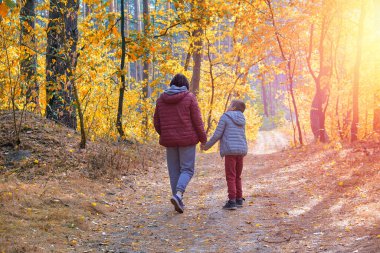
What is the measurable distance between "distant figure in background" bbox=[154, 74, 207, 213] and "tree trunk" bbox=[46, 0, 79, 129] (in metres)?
3.05

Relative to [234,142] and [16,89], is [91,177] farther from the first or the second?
[234,142]

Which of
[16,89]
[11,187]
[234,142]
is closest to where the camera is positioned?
[11,187]

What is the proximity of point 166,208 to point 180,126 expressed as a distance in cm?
158

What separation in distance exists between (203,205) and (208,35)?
13.5 m

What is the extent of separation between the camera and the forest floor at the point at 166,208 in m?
4.65

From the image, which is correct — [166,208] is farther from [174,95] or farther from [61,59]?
[61,59]

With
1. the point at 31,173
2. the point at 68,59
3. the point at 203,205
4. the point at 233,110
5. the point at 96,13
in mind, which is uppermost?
the point at 96,13

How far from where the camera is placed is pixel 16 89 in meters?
7.69

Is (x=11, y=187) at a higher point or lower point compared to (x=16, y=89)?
lower

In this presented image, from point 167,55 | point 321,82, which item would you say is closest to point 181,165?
point 167,55

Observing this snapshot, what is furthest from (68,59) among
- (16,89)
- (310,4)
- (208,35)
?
(208,35)

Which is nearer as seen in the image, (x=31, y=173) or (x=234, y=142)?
(x=234, y=142)

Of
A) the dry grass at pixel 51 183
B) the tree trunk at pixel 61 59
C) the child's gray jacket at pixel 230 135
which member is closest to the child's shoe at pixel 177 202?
the child's gray jacket at pixel 230 135

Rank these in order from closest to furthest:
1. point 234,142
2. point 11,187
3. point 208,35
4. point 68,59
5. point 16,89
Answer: point 11,187 → point 234,142 → point 16,89 → point 68,59 → point 208,35
